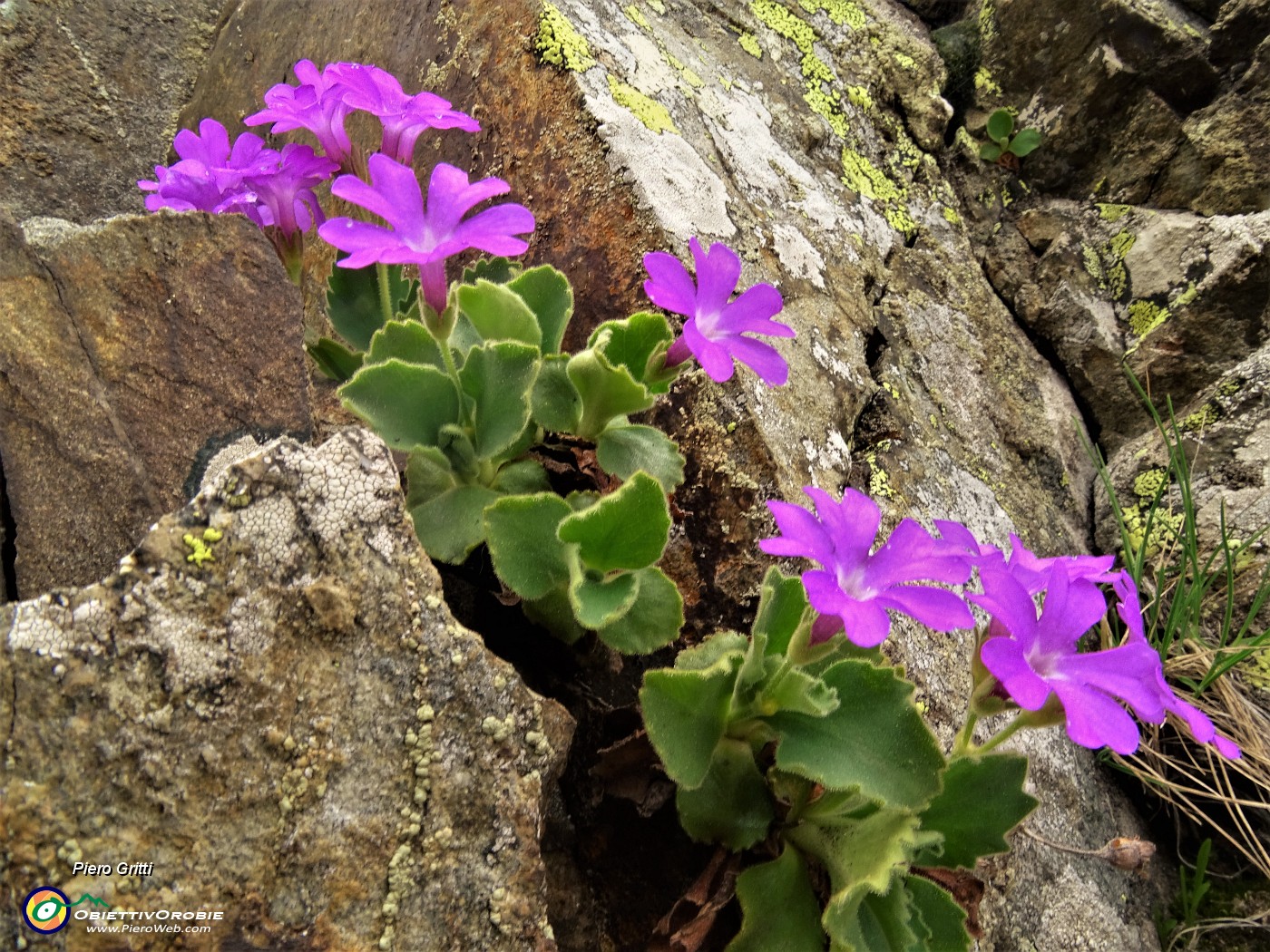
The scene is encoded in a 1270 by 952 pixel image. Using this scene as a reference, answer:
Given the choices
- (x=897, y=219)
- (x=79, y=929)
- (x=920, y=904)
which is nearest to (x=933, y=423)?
(x=897, y=219)

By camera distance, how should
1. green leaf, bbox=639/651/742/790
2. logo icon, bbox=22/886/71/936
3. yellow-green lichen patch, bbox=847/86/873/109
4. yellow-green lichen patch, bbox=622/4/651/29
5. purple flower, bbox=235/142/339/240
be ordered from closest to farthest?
logo icon, bbox=22/886/71/936 < green leaf, bbox=639/651/742/790 < purple flower, bbox=235/142/339/240 < yellow-green lichen patch, bbox=622/4/651/29 < yellow-green lichen patch, bbox=847/86/873/109

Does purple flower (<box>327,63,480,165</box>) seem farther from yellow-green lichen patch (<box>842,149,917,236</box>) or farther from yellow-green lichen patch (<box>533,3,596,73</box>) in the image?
yellow-green lichen patch (<box>842,149,917,236</box>)

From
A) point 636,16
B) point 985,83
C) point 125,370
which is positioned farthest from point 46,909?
point 985,83

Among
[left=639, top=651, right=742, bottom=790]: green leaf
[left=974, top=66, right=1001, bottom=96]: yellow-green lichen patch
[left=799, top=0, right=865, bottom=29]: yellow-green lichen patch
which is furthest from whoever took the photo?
[left=974, top=66, right=1001, bottom=96]: yellow-green lichen patch

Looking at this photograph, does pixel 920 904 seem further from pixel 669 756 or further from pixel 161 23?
pixel 161 23

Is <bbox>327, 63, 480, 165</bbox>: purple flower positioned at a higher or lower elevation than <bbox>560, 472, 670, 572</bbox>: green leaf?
higher

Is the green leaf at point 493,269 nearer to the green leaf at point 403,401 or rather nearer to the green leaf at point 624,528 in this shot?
the green leaf at point 403,401

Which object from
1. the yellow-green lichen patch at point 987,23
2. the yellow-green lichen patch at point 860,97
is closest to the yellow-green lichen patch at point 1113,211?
the yellow-green lichen patch at point 987,23

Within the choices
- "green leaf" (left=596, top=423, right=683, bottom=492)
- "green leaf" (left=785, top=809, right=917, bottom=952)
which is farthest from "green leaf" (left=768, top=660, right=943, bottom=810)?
"green leaf" (left=596, top=423, right=683, bottom=492)
